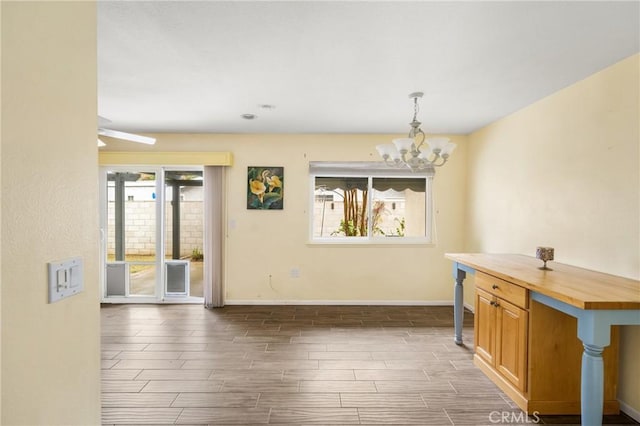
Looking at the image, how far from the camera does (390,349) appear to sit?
3.22 m

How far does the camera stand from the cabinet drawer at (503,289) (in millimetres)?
2287

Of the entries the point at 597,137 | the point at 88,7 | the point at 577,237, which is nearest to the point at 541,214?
the point at 577,237

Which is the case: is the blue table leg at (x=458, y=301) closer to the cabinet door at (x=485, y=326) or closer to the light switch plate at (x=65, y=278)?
the cabinet door at (x=485, y=326)

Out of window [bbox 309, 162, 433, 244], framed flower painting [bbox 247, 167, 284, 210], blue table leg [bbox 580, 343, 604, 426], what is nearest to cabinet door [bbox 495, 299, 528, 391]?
blue table leg [bbox 580, 343, 604, 426]

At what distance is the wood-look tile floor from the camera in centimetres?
224

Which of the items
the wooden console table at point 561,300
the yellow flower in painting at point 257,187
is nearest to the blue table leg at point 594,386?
the wooden console table at point 561,300

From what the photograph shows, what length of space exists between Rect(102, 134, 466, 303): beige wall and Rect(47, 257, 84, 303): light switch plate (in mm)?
3654

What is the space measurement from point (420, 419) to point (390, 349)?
3.38 ft

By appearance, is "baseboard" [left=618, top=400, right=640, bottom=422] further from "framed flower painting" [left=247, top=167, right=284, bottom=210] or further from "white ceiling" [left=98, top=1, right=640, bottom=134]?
"framed flower painting" [left=247, top=167, right=284, bottom=210]

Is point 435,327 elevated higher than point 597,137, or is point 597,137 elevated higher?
point 597,137

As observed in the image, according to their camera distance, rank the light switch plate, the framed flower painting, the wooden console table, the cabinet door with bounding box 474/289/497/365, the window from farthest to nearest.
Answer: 1. the window
2. the framed flower painting
3. the cabinet door with bounding box 474/289/497/365
4. the wooden console table
5. the light switch plate

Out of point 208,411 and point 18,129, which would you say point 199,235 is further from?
point 18,129

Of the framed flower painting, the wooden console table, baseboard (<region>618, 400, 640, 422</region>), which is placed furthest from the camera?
the framed flower painting

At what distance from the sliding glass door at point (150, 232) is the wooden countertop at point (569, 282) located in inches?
139
